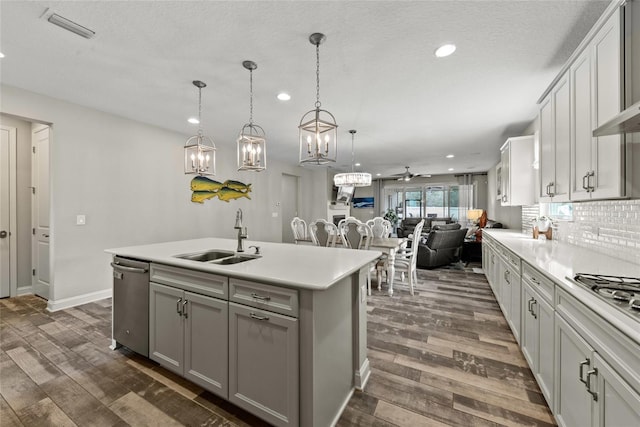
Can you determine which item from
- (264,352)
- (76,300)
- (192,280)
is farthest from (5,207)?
(264,352)

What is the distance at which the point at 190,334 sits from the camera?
179 centimetres

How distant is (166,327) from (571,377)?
2440mm

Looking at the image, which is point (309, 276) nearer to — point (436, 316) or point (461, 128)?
point (436, 316)

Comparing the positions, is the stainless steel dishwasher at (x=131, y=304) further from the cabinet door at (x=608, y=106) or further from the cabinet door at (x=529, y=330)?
the cabinet door at (x=608, y=106)

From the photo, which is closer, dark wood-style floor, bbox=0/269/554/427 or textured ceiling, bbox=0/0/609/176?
dark wood-style floor, bbox=0/269/554/427

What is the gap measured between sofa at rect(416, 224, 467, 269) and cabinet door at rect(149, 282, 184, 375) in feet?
15.6

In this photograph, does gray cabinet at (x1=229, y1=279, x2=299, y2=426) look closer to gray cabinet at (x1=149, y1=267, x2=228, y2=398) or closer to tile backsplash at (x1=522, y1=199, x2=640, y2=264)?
gray cabinet at (x1=149, y1=267, x2=228, y2=398)

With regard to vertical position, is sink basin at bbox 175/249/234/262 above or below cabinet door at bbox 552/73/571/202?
below

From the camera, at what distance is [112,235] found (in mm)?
3742

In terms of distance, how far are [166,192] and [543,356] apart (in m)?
4.95

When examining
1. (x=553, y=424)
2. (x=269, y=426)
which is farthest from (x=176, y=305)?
(x=553, y=424)

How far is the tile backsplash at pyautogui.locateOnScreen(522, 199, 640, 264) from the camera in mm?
1877

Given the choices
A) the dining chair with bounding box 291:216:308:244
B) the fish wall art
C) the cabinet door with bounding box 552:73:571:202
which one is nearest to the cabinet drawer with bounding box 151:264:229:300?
the cabinet door with bounding box 552:73:571:202

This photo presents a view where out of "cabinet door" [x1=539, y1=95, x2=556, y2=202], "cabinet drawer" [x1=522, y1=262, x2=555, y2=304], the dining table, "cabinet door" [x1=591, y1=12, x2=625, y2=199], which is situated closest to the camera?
"cabinet door" [x1=591, y1=12, x2=625, y2=199]
